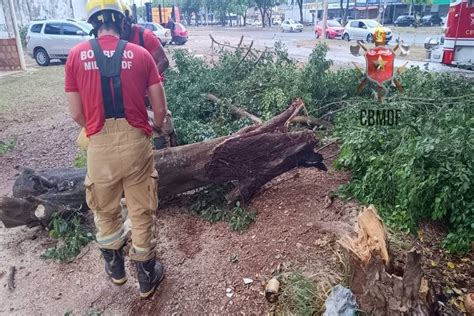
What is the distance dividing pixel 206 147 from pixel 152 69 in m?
1.21

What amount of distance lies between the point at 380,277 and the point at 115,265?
1.84m

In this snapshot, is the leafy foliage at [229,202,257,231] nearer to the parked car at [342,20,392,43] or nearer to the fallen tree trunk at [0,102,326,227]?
the fallen tree trunk at [0,102,326,227]

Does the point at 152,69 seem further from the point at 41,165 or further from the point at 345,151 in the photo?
the point at 41,165

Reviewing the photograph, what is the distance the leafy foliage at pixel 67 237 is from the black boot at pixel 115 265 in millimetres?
583

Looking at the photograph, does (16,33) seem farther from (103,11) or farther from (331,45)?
(331,45)

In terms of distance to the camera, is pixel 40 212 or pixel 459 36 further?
pixel 459 36

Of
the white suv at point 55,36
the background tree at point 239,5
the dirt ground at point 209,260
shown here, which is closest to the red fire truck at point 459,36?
the dirt ground at point 209,260

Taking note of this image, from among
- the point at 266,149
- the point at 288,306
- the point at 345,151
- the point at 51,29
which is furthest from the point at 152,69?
the point at 51,29

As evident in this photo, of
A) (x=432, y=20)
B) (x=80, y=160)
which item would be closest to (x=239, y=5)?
(x=432, y=20)

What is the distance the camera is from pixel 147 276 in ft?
8.80

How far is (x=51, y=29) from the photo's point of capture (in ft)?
48.9

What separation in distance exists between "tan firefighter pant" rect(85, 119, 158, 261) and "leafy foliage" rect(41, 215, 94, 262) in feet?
2.28

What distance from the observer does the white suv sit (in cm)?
1482

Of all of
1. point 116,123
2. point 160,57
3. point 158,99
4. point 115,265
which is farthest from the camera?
point 160,57
